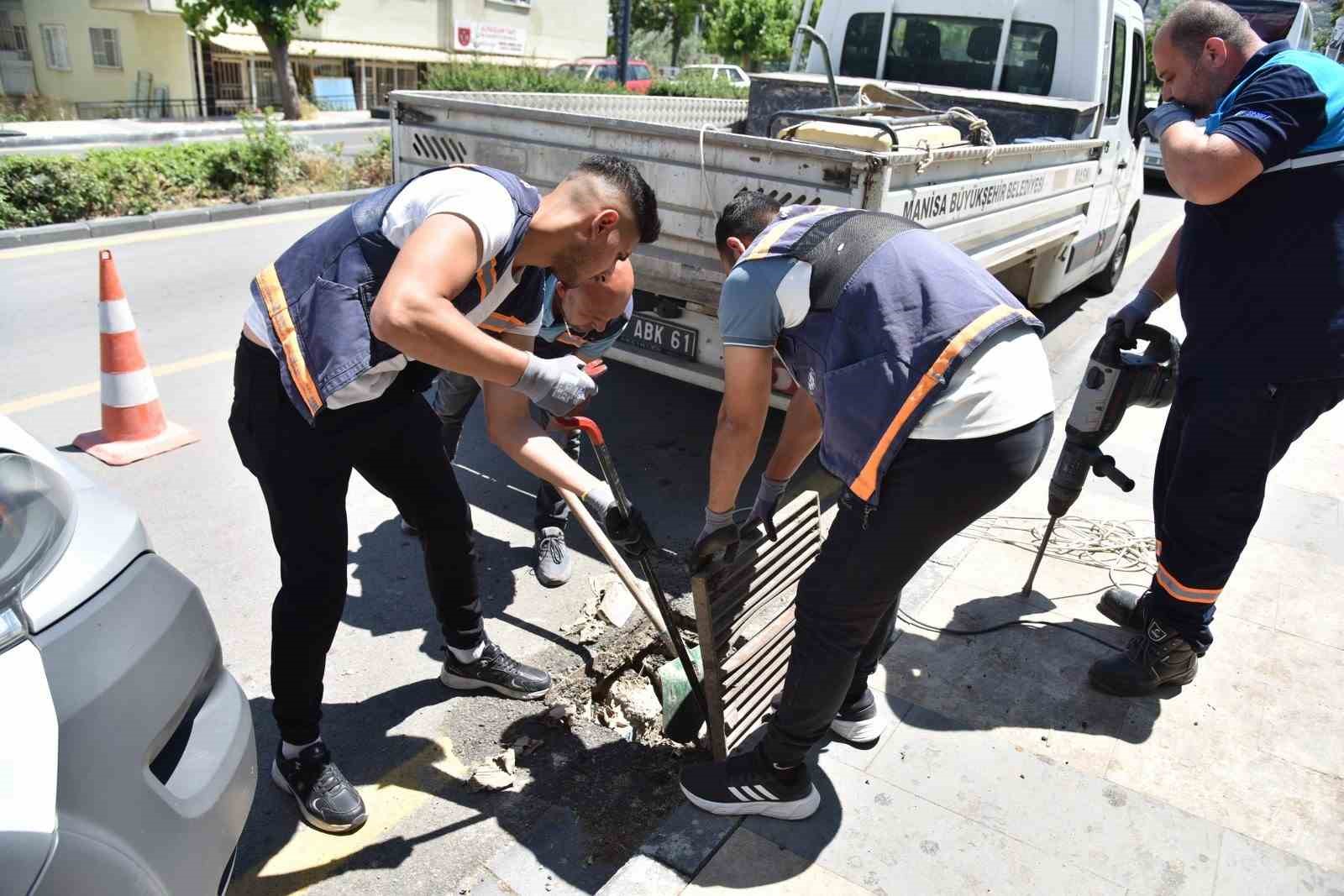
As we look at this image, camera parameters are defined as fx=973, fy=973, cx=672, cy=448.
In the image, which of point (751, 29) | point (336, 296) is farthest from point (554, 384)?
point (751, 29)

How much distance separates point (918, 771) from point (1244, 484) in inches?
51.1

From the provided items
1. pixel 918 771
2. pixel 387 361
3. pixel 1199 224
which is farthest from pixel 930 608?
pixel 387 361

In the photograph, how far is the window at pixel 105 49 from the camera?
26.2 metres

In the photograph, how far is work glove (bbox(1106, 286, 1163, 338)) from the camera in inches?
133

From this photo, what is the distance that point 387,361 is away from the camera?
222cm

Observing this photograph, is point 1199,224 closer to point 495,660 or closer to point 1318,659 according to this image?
point 1318,659

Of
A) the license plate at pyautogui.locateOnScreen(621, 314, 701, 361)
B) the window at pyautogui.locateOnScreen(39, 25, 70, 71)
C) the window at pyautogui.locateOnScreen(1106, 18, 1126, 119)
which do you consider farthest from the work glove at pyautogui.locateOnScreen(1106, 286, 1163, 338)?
the window at pyautogui.locateOnScreen(39, 25, 70, 71)

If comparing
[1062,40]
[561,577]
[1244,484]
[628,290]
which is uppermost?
[1062,40]

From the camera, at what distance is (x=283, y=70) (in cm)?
2358

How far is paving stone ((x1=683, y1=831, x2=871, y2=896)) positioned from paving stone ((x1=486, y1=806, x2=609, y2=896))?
1.00ft

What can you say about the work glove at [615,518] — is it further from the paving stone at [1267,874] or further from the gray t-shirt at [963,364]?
the paving stone at [1267,874]

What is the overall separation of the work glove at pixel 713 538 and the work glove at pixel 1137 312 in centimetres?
174

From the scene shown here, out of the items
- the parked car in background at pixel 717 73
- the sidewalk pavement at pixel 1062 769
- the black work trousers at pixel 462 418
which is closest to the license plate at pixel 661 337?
the black work trousers at pixel 462 418

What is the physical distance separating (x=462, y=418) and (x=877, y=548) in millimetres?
2454
